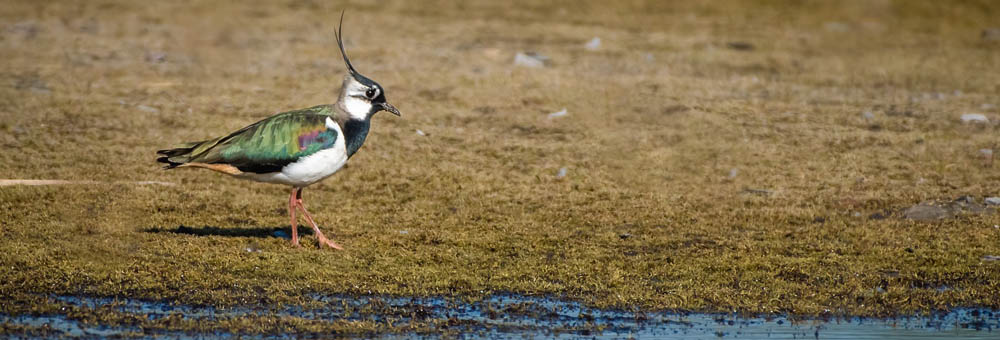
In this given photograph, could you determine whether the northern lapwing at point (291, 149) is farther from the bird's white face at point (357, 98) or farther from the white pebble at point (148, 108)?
the white pebble at point (148, 108)

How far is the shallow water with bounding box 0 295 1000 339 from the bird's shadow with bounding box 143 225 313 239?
170 cm

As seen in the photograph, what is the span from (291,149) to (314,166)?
206mm

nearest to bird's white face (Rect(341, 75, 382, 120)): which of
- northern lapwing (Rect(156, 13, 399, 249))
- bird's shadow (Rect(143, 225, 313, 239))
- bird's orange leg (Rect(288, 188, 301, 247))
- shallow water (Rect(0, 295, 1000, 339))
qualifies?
northern lapwing (Rect(156, 13, 399, 249))

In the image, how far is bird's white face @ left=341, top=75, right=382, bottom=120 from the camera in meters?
8.88

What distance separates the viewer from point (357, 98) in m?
8.91

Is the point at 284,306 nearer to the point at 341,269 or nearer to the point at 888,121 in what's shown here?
the point at 341,269

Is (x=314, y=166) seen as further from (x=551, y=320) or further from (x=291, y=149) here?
(x=551, y=320)

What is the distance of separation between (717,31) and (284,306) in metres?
12.7

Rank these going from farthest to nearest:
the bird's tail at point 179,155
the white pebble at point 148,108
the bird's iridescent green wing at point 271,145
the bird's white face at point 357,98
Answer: the white pebble at point 148,108 < the bird's white face at point 357,98 < the bird's tail at point 179,155 < the bird's iridescent green wing at point 271,145

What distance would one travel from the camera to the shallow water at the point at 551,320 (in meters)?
6.90

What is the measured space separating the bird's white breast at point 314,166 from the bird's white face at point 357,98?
24cm

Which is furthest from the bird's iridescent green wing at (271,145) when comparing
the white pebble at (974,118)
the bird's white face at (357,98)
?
the white pebble at (974,118)

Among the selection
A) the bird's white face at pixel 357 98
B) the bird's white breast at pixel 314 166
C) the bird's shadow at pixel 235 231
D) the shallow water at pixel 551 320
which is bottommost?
the bird's shadow at pixel 235 231

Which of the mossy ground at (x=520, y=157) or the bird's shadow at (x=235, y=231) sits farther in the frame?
the bird's shadow at (x=235, y=231)
